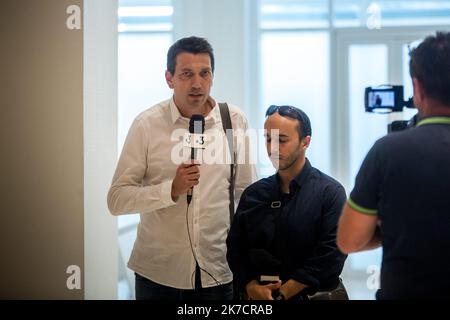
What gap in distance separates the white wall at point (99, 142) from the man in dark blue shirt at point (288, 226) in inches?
29.3

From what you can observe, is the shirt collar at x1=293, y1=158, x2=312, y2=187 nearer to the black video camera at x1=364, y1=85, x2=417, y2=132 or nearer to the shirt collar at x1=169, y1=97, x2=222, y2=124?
the black video camera at x1=364, y1=85, x2=417, y2=132

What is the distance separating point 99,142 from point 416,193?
1462mm

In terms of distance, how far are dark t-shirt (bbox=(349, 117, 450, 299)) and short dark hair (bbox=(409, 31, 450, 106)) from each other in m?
0.07

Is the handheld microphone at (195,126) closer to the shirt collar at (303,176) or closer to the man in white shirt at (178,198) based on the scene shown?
the man in white shirt at (178,198)

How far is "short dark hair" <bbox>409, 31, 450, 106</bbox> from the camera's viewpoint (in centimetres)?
120

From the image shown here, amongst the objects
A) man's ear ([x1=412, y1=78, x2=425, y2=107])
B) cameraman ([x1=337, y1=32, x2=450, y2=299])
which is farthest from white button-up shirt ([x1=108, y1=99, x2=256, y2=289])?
man's ear ([x1=412, y1=78, x2=425, y2=107])

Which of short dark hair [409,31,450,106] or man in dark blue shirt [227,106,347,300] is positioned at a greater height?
short dark hair [409,31,450,106]

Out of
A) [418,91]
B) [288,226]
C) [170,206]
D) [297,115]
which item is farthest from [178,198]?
[418,91]

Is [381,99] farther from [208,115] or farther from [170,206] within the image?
[170,206]

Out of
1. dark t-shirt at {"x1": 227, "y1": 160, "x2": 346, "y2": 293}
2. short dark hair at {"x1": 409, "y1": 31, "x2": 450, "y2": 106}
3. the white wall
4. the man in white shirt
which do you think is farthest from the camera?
the white wall

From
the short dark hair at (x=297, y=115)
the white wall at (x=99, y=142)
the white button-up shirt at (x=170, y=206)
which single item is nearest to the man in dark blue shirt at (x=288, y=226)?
the short dark hair at (x=297, y=115)

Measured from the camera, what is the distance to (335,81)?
2.51 metres

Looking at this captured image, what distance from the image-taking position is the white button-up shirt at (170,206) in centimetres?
187
